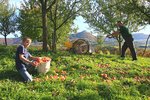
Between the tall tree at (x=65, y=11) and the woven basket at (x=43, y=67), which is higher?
the tall tree at (x=65, y=11)

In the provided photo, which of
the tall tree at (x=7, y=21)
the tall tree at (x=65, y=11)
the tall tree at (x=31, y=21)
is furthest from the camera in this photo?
the tall tree at (x=7, y=21)

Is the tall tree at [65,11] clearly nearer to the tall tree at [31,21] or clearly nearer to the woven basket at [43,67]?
the tall tree at [31,21]

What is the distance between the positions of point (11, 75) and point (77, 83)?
305 cm

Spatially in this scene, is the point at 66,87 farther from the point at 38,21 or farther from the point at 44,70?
the point at 38,21

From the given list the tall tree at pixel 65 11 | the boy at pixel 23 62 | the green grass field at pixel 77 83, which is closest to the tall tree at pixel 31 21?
the tall tree at pixel 65 11

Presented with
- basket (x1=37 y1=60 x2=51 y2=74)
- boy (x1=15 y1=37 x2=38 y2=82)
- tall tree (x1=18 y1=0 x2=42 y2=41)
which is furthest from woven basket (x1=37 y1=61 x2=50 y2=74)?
tall tree (x1=18 y1=0 x2=42 y2=41)

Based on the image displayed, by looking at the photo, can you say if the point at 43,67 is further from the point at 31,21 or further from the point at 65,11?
the point at 31,21

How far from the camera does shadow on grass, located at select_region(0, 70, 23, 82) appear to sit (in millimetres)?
14725

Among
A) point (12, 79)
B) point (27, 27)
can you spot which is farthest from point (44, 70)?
point (27, 27)

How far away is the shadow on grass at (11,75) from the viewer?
14725mm

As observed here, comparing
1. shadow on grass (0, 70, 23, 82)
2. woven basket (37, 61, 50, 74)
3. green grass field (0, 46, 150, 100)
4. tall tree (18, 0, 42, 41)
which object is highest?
tall tree (18, 0, 42, 41)

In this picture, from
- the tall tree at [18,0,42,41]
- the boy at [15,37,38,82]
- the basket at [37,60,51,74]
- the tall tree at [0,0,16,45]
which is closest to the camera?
the boy at [15,37,38,82]

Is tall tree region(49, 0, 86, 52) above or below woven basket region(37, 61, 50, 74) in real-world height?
above

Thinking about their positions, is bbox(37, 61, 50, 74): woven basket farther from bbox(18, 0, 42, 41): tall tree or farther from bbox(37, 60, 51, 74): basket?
bbox(18, 0, 42, 41): tall tree
